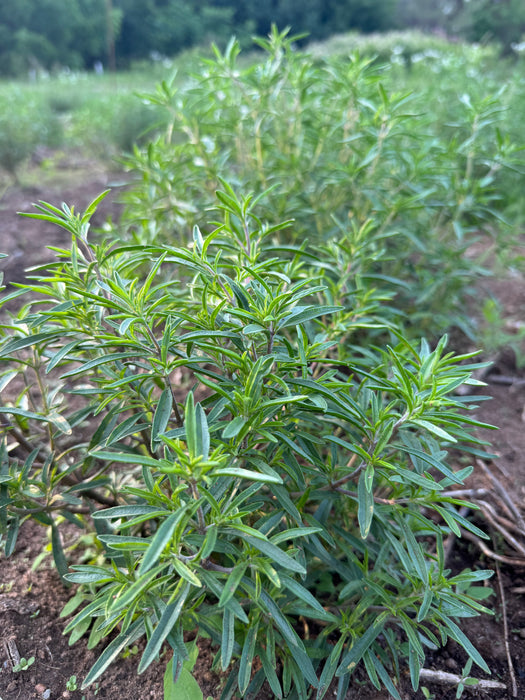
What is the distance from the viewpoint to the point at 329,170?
2713 millimetres

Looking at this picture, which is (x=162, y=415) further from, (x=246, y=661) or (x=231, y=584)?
(x=246, y=661)

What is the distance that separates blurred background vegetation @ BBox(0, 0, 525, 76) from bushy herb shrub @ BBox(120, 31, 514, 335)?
20.3 meters

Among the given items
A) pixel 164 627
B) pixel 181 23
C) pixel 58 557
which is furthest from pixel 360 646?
pixel 181 23

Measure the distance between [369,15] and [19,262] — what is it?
102 feet

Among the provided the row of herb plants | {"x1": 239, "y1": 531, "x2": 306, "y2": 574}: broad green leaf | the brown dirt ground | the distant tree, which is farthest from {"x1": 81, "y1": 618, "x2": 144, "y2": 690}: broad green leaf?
the distant tree

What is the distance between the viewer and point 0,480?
1271 millimetres

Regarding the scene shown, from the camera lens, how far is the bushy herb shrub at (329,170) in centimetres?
245

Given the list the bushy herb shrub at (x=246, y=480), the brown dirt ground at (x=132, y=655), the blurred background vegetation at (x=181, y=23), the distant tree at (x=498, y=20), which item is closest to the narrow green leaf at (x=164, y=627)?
the bushy herb shrub at (x=246, y=480)

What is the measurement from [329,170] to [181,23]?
87.7 feet

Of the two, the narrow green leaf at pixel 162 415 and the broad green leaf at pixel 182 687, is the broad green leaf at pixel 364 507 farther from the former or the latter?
the broad green leaf at pixel 182 687

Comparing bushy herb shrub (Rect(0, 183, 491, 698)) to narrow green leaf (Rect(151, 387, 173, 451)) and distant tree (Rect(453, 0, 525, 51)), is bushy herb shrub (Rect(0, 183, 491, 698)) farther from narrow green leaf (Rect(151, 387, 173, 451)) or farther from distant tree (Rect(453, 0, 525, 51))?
distant tree (Rect(453, 0, 525, 51))

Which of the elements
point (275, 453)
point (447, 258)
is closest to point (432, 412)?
point (275, 453)

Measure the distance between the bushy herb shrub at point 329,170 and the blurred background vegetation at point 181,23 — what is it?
20.3m

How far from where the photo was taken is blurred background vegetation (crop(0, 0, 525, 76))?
20750 mm
